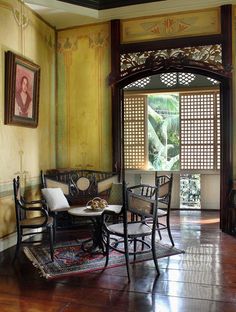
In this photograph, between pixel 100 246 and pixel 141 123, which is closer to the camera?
pixel 100 246

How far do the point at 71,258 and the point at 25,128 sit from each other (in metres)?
2.07

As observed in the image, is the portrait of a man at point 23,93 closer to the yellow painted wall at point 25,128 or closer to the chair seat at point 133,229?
the yellow painted wall at point 25,128

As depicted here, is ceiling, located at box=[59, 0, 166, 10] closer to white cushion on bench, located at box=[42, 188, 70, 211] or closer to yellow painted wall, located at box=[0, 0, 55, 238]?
yellow painted wall, located at box=[0, 0, 55, 238]

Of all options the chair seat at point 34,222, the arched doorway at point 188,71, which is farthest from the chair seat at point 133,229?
the arched doorway at point 188,71

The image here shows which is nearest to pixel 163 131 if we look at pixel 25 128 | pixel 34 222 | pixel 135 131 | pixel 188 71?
pixel 135 131

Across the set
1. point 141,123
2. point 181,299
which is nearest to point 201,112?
point 141,123

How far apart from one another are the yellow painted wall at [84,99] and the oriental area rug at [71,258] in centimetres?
173

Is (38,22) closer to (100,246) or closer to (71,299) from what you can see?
(100,246)

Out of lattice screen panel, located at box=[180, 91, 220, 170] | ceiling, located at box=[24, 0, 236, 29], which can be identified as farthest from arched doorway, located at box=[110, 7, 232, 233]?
lattice screen panel, located at box=[180, 91, 220, 170]

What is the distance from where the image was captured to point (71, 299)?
292 centimetres

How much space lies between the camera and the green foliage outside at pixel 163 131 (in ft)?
26.1

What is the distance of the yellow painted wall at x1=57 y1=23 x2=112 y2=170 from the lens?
5727 millimetres

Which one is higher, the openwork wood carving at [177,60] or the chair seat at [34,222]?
the openwork wood carving at [177,60]

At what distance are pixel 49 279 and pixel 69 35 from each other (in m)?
4.22
